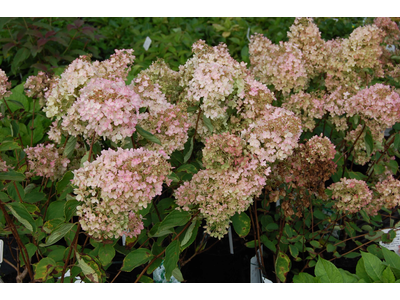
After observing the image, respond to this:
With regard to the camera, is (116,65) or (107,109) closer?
(107,109)

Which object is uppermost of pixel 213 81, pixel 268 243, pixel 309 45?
pixel 309 45

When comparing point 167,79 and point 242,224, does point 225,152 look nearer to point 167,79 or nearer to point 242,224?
point 242,224

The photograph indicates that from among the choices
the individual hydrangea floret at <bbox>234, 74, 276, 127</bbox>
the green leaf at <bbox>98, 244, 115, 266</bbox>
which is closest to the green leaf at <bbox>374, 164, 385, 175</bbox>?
the individual hydrangea floret at <bbox>234, 74, 276, 127</bbox>

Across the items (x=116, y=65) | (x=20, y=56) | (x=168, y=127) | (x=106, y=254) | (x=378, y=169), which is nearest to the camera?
(x=106, y=254)

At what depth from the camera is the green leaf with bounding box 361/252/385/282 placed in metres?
1.33

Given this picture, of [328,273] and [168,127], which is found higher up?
[168,127]

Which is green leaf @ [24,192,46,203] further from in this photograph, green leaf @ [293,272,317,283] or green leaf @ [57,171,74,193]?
green leaf @ [293,272,317,283]

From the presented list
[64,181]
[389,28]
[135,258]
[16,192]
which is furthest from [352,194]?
[389,28]

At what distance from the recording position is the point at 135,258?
4.33 ft

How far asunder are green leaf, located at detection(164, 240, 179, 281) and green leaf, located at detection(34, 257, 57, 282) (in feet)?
1.44

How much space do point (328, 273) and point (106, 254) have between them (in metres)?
0.88

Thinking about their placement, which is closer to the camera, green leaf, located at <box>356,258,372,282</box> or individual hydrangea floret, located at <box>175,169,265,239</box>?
individual hydrangea floret, located at <box>175,169,265,239</box>

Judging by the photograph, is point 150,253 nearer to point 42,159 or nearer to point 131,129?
point 131,129

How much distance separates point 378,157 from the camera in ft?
6.98
